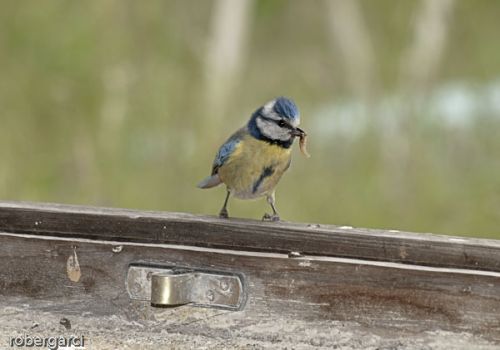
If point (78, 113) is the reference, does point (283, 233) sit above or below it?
below

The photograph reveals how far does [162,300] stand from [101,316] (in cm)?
22

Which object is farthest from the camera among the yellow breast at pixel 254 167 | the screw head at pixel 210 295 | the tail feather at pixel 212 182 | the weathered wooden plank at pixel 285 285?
the tail feather at pixel 212 182

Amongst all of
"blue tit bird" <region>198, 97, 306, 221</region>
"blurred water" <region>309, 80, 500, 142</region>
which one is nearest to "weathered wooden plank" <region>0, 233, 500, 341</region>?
"blue tit bird" <region>198, 97, 306, 221</region>

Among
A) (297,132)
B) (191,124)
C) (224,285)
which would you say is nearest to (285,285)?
(224,285)

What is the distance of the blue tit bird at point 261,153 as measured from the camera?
11.7ft

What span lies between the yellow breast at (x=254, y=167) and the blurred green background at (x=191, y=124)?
5.54ft

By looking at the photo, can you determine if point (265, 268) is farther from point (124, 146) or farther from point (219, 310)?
point (124, 146)

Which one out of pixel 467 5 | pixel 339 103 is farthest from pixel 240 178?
pixel 467 5

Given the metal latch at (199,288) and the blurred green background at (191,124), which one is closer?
the metal latch at (199,288)

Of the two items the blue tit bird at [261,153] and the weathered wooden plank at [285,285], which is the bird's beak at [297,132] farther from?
the weathered wooden plank at [285,285]

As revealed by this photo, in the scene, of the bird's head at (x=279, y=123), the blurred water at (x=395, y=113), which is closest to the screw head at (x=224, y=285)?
the bird's head at (x=279, y=123)

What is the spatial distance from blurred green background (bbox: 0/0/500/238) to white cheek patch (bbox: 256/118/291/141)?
5.75 ft

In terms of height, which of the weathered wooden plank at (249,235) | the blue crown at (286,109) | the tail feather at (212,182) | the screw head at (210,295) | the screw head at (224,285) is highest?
the blue crown at (286,109)

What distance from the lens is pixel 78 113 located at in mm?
5715
